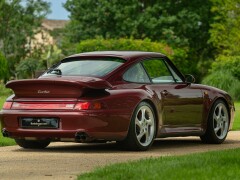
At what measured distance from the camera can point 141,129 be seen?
11.8 m

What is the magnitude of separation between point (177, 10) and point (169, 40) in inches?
119

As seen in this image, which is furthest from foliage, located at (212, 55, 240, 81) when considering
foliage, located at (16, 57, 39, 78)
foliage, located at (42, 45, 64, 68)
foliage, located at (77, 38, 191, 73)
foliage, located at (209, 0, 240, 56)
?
foliage, located at (42, 45, 64, 68)

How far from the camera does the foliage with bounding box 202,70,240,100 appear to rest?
36.8 m

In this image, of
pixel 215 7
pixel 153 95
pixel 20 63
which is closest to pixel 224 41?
pixel 215 7

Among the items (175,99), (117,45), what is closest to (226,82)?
(117,45)

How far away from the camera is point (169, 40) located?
5772 cm

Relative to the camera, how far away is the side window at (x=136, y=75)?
12.0 metres

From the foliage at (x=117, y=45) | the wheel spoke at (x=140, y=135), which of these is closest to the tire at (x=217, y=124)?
the wheel spoke at (x=140, y=135)

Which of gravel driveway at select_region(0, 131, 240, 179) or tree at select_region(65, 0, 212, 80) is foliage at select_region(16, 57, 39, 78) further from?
gravel driveway at select_region(0, 131, 240, 179)

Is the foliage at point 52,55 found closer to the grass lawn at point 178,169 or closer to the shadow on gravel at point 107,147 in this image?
the shadow on gravel at point 107,147

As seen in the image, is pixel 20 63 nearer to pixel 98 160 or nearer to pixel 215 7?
pixel 215 7

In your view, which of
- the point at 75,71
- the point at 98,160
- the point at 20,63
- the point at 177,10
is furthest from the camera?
the point at 20,63

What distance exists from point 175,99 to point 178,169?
4.27m

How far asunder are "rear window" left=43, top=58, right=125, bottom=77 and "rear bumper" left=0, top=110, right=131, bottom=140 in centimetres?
71
